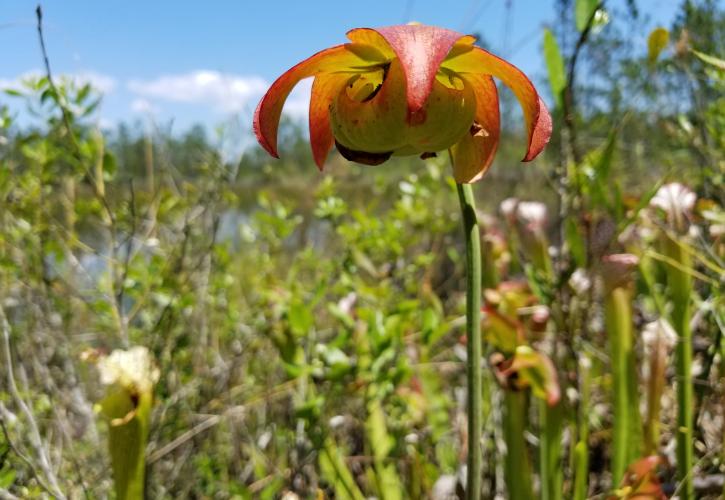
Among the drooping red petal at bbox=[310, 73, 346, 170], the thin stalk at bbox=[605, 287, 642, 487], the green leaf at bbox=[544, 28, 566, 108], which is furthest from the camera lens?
the thin stalk at bbox=[605, 287, 642, 487]

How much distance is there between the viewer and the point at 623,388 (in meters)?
0.84

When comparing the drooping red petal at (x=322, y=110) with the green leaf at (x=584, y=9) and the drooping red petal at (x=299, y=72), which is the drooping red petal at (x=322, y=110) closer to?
the drooping red petal at (x=299, y=72)

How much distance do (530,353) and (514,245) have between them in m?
0.47

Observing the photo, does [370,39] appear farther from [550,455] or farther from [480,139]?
[550,455]

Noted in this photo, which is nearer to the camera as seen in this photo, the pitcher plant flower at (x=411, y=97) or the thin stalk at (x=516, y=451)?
the pitcher plant flower at (x=411, y=97)

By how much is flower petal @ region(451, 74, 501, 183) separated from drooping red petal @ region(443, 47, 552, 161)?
0.03 meters

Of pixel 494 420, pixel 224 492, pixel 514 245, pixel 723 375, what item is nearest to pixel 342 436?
pixel 224 492

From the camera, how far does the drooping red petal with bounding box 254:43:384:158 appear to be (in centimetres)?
41

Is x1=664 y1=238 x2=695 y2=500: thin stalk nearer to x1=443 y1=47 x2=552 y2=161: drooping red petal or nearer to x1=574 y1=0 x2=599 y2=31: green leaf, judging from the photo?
x1=574 y1=0 x2=599 y2=31: green leaf

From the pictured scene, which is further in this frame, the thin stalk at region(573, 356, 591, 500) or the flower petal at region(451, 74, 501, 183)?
the thin stalk at region(573, 356, 591, 500)

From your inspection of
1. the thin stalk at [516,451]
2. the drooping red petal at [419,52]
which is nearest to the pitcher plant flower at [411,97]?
the drooping red petal at [419,52]

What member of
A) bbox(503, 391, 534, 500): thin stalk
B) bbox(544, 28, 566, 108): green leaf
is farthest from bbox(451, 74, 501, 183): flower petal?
bbox(503, 391, 534, 500): thin stalk

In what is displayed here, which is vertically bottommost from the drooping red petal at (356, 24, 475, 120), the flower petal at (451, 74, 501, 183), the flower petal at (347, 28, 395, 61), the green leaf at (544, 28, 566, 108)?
the flower petal at (451, 74, 501, 183)

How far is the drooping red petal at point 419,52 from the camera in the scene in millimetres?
371
